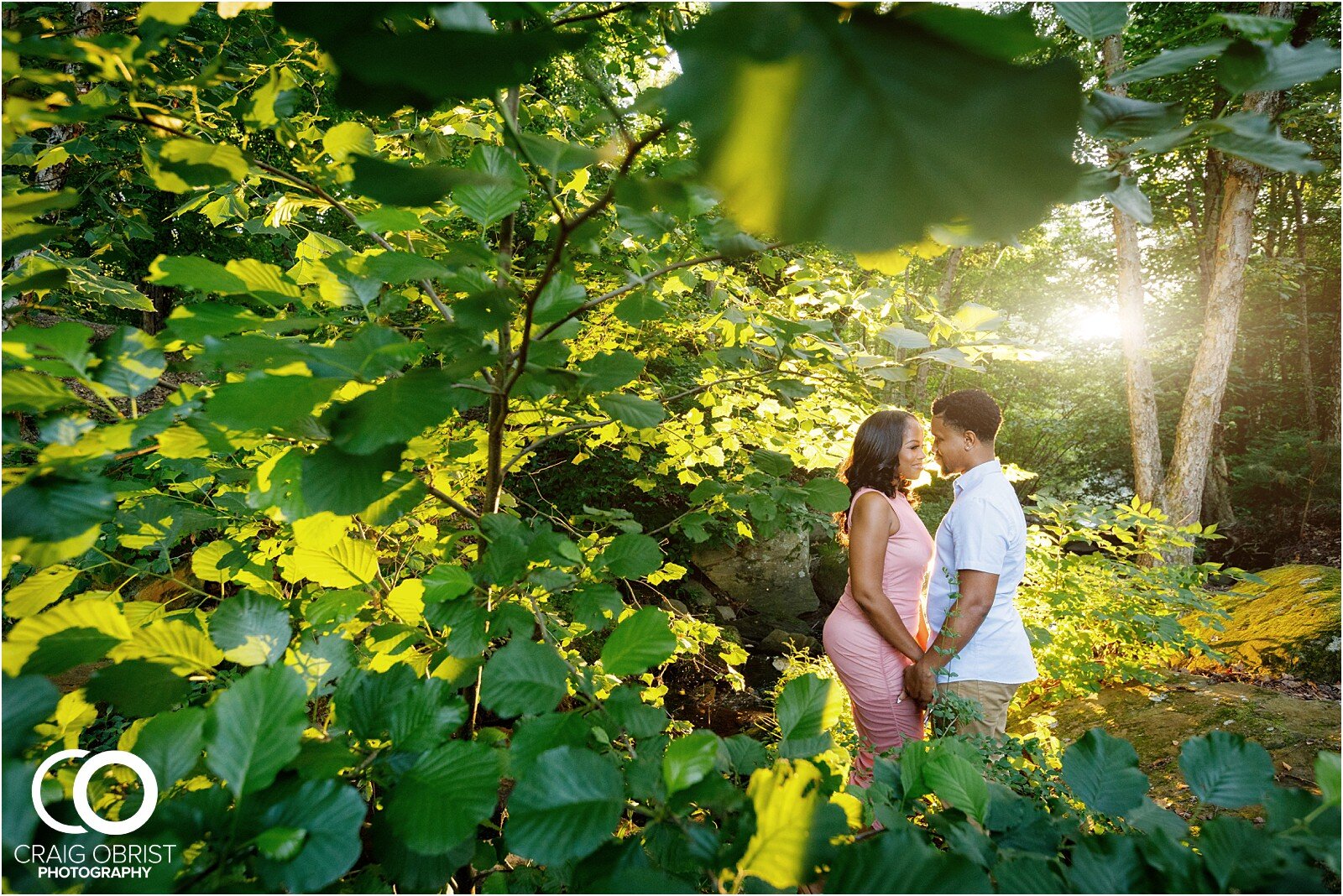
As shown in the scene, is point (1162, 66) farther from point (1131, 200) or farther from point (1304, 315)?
point (1304, 315)

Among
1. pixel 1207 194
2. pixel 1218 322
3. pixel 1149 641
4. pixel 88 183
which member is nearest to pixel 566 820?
pixel 88 183

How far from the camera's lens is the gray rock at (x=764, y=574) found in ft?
27.8

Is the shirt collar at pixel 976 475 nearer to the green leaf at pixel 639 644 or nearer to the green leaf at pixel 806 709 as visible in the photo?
the green leaf at pixel 806 709

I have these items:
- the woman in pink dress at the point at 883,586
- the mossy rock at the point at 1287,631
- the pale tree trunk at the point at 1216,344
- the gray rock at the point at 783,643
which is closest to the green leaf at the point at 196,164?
the woman in pink dress at the point at 883,586

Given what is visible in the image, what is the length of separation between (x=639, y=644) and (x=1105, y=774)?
1.94ft

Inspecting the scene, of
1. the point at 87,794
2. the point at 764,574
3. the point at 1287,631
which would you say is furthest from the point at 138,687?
the point at 1287,631

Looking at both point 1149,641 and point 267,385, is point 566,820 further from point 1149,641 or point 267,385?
point 1149,641

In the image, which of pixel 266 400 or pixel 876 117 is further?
pixel 266 400

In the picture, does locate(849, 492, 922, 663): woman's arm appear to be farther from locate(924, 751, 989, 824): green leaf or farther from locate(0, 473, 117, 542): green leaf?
locate(0, 473, 117, 542): green leaf

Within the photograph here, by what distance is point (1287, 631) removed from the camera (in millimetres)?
5918

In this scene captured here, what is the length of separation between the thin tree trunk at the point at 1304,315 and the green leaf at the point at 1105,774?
54.0ft

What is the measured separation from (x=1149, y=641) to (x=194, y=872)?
6.12m

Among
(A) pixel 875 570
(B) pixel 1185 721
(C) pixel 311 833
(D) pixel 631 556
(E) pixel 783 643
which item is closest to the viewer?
(C) pixel 311 833

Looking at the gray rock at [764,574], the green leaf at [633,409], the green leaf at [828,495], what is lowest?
the gray rock at [764,574]
